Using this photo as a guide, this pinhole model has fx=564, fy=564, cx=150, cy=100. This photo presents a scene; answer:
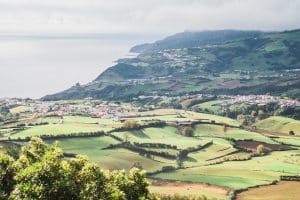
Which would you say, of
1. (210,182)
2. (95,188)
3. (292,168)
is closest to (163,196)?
(210,182)

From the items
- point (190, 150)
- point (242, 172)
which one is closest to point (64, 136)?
point (190, 150)

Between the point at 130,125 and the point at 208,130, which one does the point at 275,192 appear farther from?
the point at 208,130

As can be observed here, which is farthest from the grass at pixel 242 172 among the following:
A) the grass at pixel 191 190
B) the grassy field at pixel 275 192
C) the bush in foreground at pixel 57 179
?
the bush in foreground at pixel 57 179

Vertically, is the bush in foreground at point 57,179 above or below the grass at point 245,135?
above

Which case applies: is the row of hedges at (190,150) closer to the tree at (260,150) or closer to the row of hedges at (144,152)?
the row of hedges at (144,152)

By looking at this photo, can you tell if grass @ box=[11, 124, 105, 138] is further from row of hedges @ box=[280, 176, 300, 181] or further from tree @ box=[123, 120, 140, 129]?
row of hedges @ box=[280, 176, 300, 181]

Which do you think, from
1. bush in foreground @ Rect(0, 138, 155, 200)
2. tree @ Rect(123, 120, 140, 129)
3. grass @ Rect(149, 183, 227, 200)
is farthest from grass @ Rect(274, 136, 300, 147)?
bush in foreground @ Rect(0, 138, 155, 200)

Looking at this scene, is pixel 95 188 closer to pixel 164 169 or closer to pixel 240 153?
pixel 164 169
